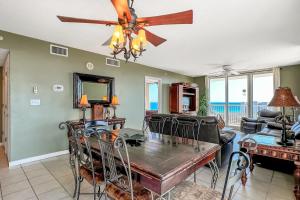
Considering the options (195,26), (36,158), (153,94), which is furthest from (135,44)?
(153,94)

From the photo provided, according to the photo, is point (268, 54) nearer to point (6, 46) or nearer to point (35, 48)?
point (35, 48)

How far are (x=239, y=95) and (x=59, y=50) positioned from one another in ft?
22.2

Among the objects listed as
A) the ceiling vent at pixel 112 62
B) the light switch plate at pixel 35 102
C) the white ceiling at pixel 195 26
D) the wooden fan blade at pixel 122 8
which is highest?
the white ceiling at pixel 195 26

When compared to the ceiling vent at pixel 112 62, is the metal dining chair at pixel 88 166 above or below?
below

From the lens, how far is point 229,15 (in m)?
2.36

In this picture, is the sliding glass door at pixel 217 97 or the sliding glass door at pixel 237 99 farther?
the sliding glass door at pixel 217 97

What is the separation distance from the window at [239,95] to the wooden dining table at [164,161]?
5.88 meters

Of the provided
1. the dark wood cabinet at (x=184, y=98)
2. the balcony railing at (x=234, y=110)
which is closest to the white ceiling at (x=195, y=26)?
the dark wood cabinet at (x=184, y=98)

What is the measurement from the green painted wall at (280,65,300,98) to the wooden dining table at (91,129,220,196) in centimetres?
564

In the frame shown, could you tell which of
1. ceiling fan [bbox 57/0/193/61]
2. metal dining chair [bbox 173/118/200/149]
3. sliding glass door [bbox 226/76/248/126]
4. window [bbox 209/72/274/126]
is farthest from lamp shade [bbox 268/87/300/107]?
sliding glass door [bbox 226/76/248/126]

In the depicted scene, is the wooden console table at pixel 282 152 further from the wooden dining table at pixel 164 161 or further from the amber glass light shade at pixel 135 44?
the amber glass light shade at pixel 135 44

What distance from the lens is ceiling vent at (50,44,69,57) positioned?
11.4 ft

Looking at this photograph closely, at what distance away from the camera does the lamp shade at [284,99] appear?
2066 millimetres

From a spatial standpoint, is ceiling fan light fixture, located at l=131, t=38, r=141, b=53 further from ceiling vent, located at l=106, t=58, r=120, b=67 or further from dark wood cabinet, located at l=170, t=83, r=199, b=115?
dark wood cabinet, located at l=170, t=83, r=199, b=115
